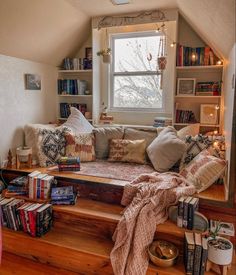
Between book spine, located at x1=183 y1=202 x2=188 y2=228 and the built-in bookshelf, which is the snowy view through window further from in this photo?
book spine, located at x1=183 y1=202 x2=188 y2=228

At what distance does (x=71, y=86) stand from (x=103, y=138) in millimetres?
1071

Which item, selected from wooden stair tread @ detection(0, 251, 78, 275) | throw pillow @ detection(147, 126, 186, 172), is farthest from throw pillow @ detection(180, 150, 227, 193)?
wooden stair tread @ detection(0, 251, 78, 275)

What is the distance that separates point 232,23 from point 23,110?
2.50 meters

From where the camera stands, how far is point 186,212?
1891mm

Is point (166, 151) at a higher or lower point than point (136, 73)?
lower

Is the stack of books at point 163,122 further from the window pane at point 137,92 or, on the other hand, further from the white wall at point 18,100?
the white wall at point 18,100

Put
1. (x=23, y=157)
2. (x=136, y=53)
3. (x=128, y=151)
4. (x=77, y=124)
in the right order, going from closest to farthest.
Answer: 1. (x=23, y=157)
2. (x=128, y=151)
3. (x=77, y=124)
4. (x=136, y=53)

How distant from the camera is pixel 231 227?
6.40ft

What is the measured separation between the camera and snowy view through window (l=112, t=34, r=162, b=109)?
3627mm

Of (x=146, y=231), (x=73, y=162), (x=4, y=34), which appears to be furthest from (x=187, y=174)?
(x=4, y=34)

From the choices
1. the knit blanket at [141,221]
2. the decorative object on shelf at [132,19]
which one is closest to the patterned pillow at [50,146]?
the knit blanket at [141,221]

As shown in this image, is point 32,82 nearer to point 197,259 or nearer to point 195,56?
point 195,56

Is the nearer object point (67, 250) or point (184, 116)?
point (67, 250)

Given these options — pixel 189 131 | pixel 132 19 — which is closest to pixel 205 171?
pixel 189 131
